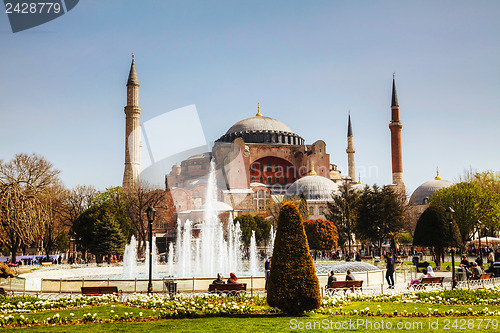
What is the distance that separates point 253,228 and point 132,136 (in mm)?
16270

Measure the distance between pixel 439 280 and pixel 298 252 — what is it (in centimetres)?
685

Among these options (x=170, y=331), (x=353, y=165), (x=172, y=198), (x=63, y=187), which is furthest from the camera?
(x=353, y=165)

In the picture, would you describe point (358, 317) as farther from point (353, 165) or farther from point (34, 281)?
point (353, 165)

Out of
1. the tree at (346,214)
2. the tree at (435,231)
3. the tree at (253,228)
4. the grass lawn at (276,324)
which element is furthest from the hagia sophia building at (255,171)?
the grass lawn at (276,324)

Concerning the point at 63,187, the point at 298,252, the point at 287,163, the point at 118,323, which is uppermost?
the point at 287,163

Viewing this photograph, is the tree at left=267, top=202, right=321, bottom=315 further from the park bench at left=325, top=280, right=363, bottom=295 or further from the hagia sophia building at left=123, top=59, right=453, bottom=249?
the hagia sophia building at left=123, top=59, right=453, bottom=249

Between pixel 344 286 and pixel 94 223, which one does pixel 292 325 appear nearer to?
pixel 344 286

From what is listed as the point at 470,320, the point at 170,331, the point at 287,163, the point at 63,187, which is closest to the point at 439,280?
the point at 470,320

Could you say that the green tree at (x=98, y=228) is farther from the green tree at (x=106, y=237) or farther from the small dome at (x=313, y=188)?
the small dome at (x=313, y=188)

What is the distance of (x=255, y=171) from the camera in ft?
203

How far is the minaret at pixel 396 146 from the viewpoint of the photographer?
5700cm

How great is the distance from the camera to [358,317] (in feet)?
26.8

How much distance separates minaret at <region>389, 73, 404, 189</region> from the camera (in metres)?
57.0

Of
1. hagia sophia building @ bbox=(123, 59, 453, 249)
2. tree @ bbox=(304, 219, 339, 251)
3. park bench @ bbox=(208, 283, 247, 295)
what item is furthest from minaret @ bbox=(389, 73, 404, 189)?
park bench @ bbox=(208, 283, 247, 295)
